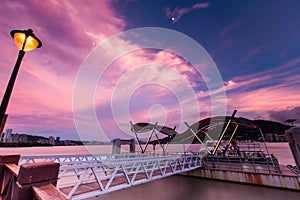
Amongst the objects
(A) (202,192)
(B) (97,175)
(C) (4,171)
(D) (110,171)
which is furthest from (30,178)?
(A) (202,192)

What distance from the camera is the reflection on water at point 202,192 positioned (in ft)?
28.3

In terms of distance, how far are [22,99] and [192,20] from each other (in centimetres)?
1624

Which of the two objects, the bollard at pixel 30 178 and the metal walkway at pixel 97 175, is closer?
the bollard at pixel 30 178

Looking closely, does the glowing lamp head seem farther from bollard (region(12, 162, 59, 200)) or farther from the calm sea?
the calm sea

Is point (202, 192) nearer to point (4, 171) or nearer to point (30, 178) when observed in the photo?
point (4, 171)

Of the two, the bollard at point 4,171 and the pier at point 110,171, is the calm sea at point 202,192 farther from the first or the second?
the bollard at point 4,171

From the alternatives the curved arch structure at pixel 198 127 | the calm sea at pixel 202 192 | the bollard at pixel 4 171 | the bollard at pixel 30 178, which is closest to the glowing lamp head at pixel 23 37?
the bollard at pixel 4 171

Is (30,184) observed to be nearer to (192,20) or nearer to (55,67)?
(55,67)

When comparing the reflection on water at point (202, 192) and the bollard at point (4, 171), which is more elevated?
the bollard at point (4, 171)

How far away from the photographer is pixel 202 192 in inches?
387

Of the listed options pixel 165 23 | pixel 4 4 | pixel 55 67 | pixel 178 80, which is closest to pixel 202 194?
pixel 178 80

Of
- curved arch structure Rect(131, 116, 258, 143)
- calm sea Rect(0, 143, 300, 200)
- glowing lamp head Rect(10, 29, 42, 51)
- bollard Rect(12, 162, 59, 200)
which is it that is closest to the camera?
bollard Rect(12, 162, 59, 200)

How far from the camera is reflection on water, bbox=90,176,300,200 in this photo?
8.64 metres

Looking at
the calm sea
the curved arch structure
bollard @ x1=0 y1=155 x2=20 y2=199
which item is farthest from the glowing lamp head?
the curved arch structure
